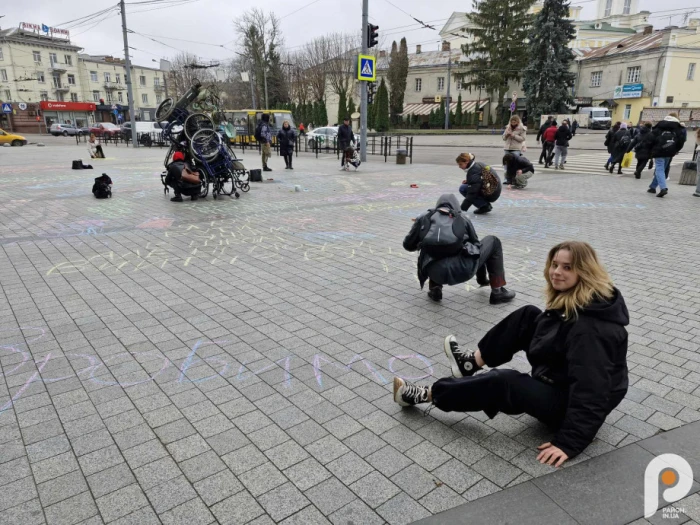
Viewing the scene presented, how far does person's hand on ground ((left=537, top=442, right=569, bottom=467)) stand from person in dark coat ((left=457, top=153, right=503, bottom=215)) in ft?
21.4

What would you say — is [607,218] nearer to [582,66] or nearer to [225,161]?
[225,161]

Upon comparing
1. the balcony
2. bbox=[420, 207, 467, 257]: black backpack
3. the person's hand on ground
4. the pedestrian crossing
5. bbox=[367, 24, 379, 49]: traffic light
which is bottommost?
the person's hand on ground

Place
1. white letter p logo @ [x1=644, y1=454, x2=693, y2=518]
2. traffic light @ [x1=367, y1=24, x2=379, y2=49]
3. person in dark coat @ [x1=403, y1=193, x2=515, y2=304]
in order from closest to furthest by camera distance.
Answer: white letter p logo @ [x1=644, y1=454, x2=693, y2=518], person in dark coat @ [x1=403, y1=193, x2=515, y2=304], traffic light @ [x1=367, y1=24, x2=379, y2=49]

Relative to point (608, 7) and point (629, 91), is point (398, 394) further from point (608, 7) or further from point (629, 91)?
point (608, 7)

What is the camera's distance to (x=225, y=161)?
11695 mm

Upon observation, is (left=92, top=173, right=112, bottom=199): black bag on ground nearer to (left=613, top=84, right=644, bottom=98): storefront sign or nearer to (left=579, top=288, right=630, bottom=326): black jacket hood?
(left=579, top=288, right=630, bottom=326): black jacket hood

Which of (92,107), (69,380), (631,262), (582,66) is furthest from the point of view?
(92,107)

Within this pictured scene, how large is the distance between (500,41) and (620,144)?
138ft

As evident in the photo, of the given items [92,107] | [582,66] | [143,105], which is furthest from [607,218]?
[143,105]

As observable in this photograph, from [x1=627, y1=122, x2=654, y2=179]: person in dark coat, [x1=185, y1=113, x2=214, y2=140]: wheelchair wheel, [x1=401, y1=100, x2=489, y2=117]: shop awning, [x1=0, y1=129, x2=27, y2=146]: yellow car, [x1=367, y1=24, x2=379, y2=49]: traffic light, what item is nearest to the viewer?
[x1=185, y1=113, x2=214, y2=140]: wheelchair wheel

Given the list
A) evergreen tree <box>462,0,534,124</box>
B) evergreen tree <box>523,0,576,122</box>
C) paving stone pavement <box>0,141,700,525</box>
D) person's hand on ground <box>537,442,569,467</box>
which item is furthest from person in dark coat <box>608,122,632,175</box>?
evergreen tree <box>462,0,534,124</box>

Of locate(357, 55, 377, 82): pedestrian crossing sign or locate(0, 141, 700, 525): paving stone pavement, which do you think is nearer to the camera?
locate(0, 141, 700, 525): paving stone pavement

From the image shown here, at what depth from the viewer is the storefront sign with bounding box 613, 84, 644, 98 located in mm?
48000

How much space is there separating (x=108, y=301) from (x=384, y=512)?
13.2 ft
